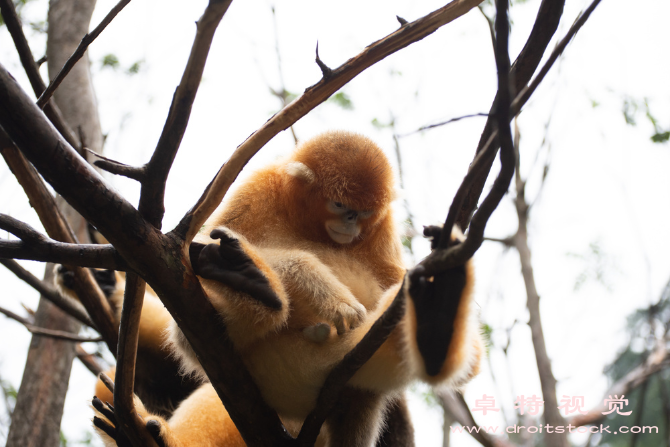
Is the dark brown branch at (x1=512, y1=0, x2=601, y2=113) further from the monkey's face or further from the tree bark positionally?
the tree bark

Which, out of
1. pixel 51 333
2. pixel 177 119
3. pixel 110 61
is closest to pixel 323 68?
pixel 177 119

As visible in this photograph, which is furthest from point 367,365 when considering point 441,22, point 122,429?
point 441,22

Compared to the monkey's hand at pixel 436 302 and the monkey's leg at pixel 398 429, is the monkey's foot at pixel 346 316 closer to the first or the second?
the monkey's hand at pixel 436 302

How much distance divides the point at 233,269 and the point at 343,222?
1004 mm

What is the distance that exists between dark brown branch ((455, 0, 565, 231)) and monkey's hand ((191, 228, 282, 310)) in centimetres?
80

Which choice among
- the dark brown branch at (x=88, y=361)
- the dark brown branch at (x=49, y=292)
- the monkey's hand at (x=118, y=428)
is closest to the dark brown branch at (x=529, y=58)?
the monkey's hand at (x=118, y=428)

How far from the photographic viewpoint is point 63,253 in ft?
5.66

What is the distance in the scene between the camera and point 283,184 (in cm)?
291

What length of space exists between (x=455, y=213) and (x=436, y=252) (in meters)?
0.18

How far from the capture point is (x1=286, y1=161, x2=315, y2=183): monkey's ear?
288cm

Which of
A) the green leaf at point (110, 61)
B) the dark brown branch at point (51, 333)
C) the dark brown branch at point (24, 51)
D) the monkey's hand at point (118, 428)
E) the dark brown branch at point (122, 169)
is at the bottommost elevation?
the monkey's hand at point (118, 428)

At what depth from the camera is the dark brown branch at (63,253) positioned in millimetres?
1716

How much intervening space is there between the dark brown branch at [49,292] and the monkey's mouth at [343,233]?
189 centimetres

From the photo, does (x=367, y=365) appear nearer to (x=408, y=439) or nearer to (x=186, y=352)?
(x=186, y=352)
